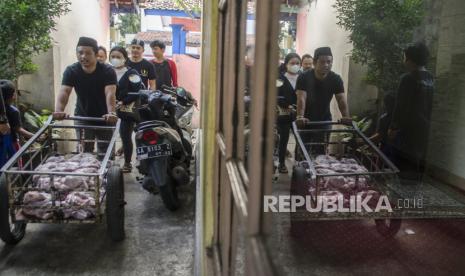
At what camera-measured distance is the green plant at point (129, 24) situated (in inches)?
585

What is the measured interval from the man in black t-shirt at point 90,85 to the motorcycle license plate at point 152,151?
76 centimetres

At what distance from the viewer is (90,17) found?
8.03 meters

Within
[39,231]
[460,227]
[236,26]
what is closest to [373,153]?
[460,227]

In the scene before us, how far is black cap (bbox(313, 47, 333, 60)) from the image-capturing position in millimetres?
2126

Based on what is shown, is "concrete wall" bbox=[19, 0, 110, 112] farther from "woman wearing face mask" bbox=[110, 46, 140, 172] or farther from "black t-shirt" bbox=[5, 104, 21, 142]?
"black t-shirt" bbox=[5, 104, 21, 142]

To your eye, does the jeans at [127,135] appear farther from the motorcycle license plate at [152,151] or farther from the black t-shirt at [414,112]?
the black t-shirt at [414,112]

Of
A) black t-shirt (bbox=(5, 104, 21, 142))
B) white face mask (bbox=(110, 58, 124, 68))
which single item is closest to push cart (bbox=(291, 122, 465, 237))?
black t-shirt (bbox=(5, 104, 21, 142))

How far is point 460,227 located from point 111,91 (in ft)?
9.89

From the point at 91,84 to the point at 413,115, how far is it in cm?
279

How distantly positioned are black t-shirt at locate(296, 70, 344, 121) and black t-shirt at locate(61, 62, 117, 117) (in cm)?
230

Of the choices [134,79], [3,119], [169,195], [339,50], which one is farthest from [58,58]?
[339,50]

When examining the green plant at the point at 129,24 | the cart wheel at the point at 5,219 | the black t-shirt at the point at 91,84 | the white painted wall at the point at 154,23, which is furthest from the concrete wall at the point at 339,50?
the white painted wall at the point at 154,23

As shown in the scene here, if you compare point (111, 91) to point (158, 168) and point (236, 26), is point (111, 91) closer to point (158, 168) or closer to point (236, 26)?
point (158, 168)

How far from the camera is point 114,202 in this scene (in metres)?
2.63
